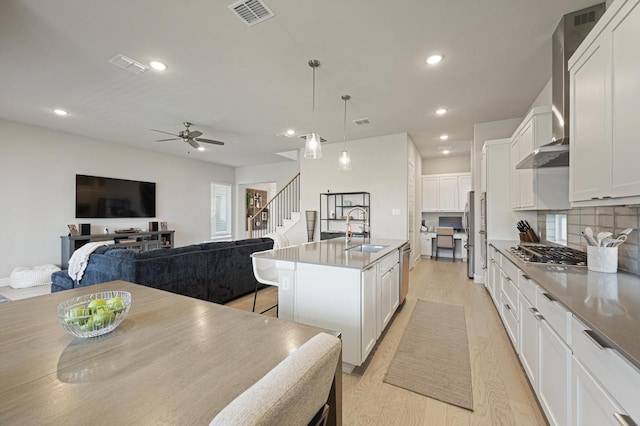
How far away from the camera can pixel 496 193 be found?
401cm

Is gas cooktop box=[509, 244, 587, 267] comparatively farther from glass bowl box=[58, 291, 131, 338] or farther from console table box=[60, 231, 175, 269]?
console table box=[60, 231, 175, 269]

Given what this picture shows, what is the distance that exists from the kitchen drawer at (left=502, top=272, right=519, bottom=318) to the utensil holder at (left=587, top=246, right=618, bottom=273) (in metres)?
0.60

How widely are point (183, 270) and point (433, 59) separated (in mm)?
3770

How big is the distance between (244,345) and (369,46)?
9.27 feet

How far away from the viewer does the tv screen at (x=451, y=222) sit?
7.33 metres

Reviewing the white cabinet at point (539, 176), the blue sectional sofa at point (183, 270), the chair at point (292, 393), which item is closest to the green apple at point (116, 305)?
the chair at point (292, 393)

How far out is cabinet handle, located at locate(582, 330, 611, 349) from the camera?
1008 mm

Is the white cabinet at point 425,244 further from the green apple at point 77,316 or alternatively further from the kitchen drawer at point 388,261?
the green apple at point 77,316

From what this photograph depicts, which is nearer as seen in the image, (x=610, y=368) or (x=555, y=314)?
(x=610, y=368)

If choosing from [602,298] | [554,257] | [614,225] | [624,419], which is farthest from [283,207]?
[624,419]

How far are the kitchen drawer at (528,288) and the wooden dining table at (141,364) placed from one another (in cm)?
162

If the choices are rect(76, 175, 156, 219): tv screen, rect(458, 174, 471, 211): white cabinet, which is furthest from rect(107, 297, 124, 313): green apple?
rect(458, 174, 471, 211): white cabinet

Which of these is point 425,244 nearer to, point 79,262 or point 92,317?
point 79,262

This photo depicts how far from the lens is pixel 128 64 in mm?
2908
